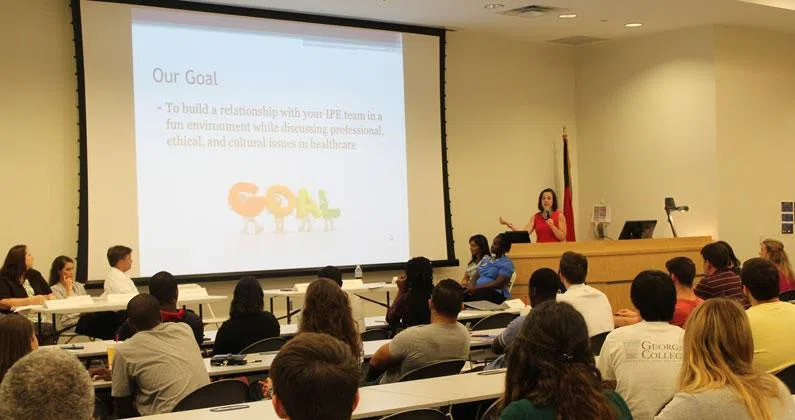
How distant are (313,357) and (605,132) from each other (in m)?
11.3

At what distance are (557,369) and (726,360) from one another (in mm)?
693

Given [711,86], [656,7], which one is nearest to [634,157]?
[711,86]

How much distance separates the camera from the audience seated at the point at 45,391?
6.57 ft

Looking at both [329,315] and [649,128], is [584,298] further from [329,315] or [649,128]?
[649,128]

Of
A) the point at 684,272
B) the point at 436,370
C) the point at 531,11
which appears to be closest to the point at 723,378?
the point at 436,370

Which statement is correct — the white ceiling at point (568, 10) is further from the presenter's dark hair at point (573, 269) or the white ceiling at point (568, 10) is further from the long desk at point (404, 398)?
the long desk at point (404, 398)

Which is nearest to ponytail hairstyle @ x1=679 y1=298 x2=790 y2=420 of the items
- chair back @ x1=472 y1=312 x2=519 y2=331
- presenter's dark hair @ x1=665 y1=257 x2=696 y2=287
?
presenter's dark hair @ x1=665 y1=257 x2=696 y2=287

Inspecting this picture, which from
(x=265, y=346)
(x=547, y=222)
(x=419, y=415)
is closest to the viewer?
(x=419, y=415)

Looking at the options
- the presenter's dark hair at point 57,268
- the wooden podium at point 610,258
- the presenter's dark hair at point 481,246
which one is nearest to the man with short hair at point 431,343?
the presenter's dark hair at point 57,268

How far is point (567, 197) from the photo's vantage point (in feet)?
41.6

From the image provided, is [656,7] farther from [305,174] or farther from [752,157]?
[305,174]

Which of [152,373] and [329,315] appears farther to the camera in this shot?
[329,315]

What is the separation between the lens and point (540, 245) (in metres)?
10.5

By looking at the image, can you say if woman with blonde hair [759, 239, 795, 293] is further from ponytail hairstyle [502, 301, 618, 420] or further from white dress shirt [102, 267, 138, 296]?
ponytail hairstyle [502, 301, 618, 420]
